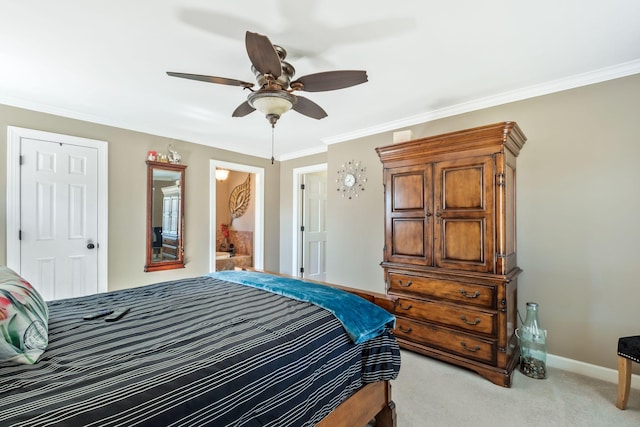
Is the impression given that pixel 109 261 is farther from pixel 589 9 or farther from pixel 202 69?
pixel 589 9

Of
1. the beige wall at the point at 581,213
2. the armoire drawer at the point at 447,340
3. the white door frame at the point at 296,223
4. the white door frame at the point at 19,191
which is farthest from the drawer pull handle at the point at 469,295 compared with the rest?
the white door frame at the point at 19,191

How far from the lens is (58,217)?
117 inches

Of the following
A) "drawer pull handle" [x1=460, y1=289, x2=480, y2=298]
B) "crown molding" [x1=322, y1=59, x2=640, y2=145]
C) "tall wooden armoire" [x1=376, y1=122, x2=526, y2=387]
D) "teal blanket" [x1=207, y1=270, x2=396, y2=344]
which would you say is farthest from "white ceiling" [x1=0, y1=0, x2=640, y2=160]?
"drawer pull handle" [x1=460, y1=289, x2=480, y2=298]

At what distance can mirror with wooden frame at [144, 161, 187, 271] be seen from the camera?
3.64 m

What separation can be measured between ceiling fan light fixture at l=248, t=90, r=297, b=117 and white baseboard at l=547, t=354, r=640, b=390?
120 inches

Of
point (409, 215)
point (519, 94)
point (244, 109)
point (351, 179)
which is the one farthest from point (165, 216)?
point (519, 94)

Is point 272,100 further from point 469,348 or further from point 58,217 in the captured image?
point 58,217

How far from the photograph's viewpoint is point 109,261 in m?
3.30

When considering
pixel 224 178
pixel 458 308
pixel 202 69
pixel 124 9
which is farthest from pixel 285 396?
pixel 224 178

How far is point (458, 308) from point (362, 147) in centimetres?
227

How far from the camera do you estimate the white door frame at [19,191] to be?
2.74 m

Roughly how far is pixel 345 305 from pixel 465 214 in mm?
1420

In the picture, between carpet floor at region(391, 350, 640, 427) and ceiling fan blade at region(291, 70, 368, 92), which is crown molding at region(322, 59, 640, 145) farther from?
carpet floor at region(391, 350, 640, 427)

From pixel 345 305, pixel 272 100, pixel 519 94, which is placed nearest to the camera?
pixel 345 305
